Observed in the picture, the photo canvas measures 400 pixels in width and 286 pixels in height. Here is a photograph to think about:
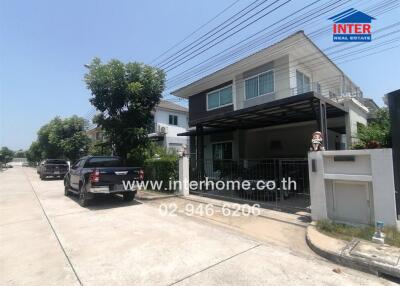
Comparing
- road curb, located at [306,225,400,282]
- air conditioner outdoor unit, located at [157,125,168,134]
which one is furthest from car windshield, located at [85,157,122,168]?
air conditioner outdoor unit, located at [157,125,168,134]

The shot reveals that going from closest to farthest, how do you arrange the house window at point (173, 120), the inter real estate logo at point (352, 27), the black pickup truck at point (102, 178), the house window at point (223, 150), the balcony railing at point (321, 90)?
the black pickup truck at point (102, 178) → the inter real estate logo at point (352, 27) → the balcony railing at point (321, 90) → the house window at point (223, 150) → the house window at point (173, 120)

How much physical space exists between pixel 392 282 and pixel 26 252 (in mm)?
6194

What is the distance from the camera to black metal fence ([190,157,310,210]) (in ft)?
26.0

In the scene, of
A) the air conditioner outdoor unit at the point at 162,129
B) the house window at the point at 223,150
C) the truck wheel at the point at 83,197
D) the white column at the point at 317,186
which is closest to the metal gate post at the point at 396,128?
the white column at the point at 317,186

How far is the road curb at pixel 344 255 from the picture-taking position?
3.62 metres

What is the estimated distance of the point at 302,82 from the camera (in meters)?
13.4

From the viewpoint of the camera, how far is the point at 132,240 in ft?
17.0

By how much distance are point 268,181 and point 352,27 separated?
648cm

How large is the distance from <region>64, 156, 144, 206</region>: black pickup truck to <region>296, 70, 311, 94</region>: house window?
9.32m

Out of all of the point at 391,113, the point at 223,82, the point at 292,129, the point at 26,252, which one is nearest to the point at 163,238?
the point at 26,252

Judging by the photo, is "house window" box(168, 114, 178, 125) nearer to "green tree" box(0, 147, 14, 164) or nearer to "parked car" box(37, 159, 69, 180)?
"parked car" box(37, 159, 69, 180)

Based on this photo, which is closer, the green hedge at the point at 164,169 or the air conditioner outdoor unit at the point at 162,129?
the green hedge at the point at 164,169

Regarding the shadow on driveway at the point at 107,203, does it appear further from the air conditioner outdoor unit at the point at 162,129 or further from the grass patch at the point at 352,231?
the air conditioner outdoor unit at the point at 162,129

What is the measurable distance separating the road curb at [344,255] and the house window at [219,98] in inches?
450
